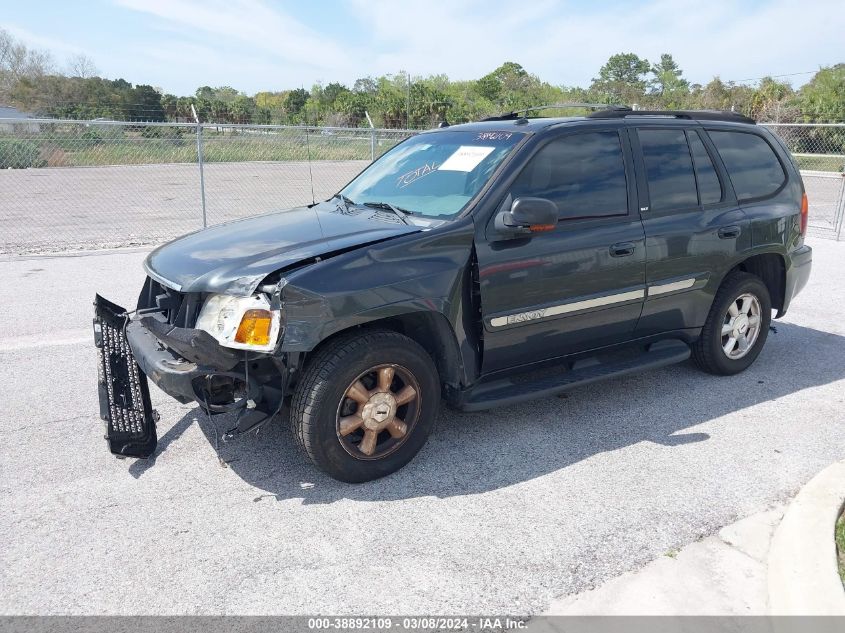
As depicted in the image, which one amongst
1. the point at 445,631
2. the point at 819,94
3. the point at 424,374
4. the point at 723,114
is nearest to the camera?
the point at 445,631

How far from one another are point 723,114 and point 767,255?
1.13 metres

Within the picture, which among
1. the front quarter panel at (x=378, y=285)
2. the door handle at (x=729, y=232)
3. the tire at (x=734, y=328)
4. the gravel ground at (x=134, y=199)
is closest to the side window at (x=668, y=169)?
the door handle at (x=729, y=232)

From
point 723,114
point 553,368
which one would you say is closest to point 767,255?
point 723,114

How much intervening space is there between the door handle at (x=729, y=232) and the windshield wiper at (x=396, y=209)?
227 cm

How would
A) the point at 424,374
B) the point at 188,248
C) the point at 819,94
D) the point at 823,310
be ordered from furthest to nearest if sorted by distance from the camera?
1. the point at 819,94
2. the point at 823,310
3. the point at 188,248
4. the point at 424,374

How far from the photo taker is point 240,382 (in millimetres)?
3492

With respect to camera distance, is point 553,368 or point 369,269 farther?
point 553,368

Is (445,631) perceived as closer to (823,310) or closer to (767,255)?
(767,255)

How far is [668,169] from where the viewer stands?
462 centimetres

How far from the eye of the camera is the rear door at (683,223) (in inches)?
177

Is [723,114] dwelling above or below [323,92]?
below

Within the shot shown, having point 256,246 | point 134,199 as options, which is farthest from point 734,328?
point 134,199

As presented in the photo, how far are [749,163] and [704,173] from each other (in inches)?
22.5

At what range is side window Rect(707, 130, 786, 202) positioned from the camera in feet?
16.4
